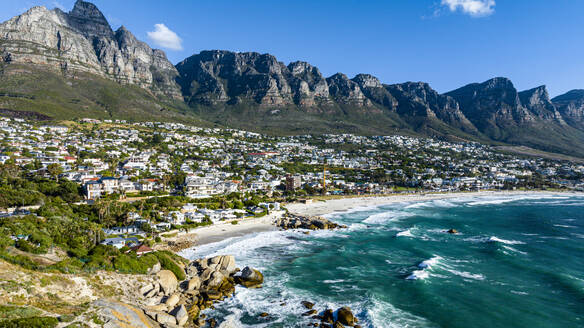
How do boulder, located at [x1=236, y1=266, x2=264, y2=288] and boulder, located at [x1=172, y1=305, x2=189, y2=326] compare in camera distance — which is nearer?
boulder, located at [x1=172, y1=305, x2=189, y2=326]

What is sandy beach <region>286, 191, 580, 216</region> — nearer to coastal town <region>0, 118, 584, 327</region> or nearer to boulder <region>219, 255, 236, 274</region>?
coastal town <region>0, 118, 584, 327</region>

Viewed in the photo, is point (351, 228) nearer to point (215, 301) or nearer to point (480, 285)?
point (480, 285)

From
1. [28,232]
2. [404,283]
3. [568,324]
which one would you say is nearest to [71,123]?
[28,232]

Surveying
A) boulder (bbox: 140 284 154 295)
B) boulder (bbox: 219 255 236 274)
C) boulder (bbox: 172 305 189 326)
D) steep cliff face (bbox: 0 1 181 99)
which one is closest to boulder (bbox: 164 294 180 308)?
boulder (bbox: 172 305 189 326)

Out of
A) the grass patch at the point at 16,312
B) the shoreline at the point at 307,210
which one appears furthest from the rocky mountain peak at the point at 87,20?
the grass patch at the point at 16,312

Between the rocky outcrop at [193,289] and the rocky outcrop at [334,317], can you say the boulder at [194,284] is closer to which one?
the rocky outcrop at [193,289]

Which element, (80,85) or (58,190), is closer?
(58,190)
